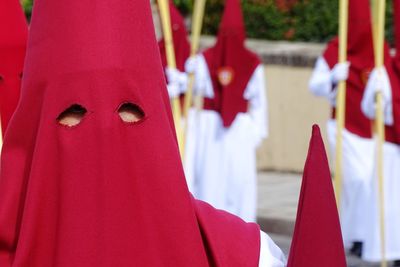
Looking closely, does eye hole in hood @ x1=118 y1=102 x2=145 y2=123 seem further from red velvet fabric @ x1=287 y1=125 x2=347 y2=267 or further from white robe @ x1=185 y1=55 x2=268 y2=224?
white robe @ x1=185 y1=55 x2=268 y2=224

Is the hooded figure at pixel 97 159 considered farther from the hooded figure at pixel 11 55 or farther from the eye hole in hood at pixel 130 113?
the hooded figure at pixel 11 55

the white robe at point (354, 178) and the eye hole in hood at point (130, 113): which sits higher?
the eye hole in hood at point (130, 113)

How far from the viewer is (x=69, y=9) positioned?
3541 millimetres

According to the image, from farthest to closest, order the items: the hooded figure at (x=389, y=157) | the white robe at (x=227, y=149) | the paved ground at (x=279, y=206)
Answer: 1. the white robe at (x=227, y=149)
2. the paved ground at (x=279, y=206)
3. the hooded figure at (x=389, y=157)

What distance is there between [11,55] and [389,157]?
16.3ft

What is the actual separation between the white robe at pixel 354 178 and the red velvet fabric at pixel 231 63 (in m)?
0.89

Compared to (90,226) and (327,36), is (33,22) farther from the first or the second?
(327,36)

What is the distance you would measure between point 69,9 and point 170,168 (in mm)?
493

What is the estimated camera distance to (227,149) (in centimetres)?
1152

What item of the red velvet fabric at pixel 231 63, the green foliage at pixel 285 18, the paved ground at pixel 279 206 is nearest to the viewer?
the paved ground at pixel 279 206

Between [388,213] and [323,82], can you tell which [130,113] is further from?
[323,82]

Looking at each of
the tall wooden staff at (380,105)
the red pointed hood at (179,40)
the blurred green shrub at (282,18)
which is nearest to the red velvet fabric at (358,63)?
the tall wooden staff at (380,105)

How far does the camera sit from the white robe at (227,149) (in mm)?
11422

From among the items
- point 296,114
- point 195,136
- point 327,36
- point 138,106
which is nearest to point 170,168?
point 138,106
